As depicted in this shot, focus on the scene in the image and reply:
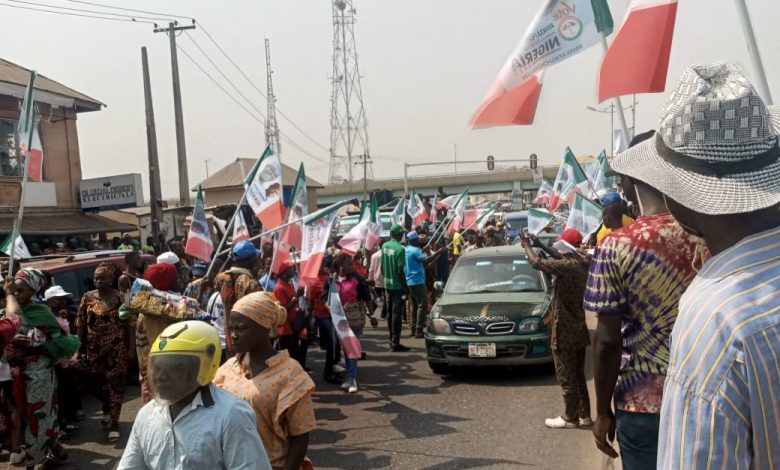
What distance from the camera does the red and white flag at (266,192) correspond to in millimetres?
7996

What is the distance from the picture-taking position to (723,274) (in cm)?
129

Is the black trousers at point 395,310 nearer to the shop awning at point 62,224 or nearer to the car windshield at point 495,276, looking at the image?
the car windshield at point 495,276

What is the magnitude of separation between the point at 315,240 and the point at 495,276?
3224mm

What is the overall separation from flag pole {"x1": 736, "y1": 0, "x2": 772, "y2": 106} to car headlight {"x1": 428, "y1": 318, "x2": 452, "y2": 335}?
4.99m

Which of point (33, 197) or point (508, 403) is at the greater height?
point (33, 197)

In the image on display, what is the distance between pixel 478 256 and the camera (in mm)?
10195

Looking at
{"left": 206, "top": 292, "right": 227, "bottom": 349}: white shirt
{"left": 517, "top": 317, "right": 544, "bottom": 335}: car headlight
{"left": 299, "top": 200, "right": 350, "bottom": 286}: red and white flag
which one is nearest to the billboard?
{"left": 299, "top": 200, "right": 350, "bottom": 286}: red and white flag

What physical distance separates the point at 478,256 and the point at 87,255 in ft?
18.9

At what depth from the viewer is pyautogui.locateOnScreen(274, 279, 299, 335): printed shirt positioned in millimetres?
7562

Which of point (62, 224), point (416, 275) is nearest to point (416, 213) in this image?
point (416, 275)

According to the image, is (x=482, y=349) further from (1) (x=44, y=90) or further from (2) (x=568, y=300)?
(1) (x=44, y=90)

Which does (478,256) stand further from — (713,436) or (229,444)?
(713,436)

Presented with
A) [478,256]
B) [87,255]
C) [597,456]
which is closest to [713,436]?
[597,456]

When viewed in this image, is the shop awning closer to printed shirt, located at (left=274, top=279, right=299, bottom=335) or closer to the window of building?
the window of building
